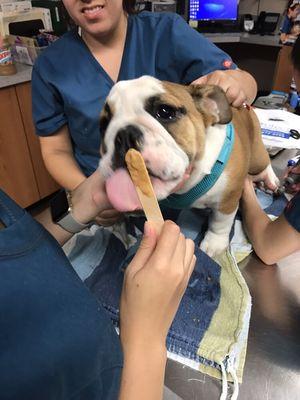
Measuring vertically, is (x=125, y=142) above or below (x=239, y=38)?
above

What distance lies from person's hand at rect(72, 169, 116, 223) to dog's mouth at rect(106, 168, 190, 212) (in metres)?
0.07

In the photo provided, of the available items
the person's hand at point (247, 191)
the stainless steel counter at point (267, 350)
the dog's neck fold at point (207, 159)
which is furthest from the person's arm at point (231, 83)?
the stainless steel counter at point (267, 350)

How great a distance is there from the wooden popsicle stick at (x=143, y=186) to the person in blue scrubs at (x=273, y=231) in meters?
0.36

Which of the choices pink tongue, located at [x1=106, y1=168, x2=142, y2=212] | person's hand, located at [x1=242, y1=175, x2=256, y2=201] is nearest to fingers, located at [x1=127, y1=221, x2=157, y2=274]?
pink tongue, located at [x1=106, y1=168, x2=142, y2=212]

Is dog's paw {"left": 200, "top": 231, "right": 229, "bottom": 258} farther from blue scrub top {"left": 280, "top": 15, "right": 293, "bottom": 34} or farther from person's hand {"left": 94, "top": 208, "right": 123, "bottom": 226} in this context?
blue scrub top {"left": 280, "top": 15, "right": 293, "bottom": 34}

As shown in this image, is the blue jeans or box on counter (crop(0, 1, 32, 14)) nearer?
the blue jeans

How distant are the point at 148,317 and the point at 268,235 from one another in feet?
1.43

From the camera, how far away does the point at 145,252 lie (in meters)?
0.52

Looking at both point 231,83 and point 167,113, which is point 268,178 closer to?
point 231,83

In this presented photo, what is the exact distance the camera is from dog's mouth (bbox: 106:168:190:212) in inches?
25.3

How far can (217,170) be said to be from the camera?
2.85 feet

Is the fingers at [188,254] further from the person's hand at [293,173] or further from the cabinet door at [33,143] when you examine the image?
the cabinet door at [33,143]

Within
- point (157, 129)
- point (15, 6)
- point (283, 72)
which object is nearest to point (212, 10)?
point (283, 72)

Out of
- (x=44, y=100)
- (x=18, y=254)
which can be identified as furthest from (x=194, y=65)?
(x=18, y=254)
